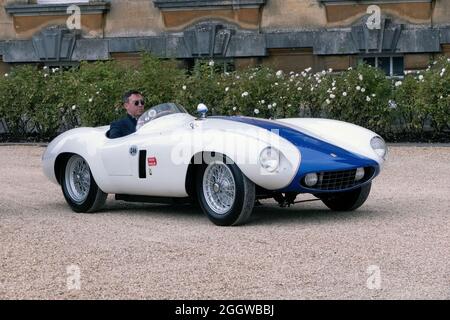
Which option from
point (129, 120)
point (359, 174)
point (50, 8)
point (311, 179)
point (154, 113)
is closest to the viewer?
point (311, 179)

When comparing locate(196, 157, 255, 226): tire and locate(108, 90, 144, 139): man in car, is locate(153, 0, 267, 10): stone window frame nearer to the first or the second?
locate(108, 90, 144, 139): man in car

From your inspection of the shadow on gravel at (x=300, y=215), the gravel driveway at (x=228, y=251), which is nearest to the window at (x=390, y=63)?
the gravel driveway at (x=228, y=251)

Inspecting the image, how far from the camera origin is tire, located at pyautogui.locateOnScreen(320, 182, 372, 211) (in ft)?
36.4

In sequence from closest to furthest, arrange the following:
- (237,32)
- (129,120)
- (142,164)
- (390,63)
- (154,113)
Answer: (142,164)
(154,113)
(129,120)
(390,63)
(237,32)

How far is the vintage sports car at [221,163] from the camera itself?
33.2 feet

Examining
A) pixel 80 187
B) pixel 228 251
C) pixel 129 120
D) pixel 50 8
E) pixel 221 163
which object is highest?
pixel 50 8

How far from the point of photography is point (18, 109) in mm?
20922

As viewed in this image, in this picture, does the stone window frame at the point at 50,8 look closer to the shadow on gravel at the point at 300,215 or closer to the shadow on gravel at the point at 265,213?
the shadow on gravel at the point at 265,213

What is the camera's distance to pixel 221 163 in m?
10.3

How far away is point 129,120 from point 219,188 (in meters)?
1.69

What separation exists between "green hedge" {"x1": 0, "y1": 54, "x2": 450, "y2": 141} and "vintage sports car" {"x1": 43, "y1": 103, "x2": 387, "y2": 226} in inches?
278

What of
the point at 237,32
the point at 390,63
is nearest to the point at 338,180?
the point at 390,63

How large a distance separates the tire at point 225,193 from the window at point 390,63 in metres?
11.6

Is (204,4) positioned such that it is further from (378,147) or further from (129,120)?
(378,147)
